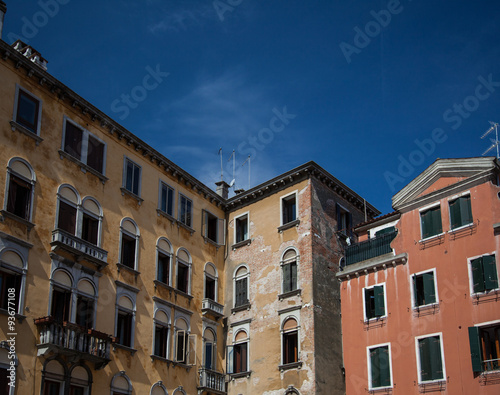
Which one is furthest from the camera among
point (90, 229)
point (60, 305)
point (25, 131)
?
point (90, 229)

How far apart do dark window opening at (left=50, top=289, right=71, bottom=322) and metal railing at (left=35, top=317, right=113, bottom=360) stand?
2.88ft

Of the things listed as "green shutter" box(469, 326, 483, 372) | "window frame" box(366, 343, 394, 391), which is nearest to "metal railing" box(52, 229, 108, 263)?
"window frame" box(366, 343, 394, 391)

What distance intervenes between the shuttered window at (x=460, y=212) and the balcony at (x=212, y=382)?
49.3ft

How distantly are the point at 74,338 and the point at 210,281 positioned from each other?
12.0 metres

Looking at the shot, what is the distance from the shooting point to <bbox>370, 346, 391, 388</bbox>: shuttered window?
30.3 m

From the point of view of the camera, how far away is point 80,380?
28.5m

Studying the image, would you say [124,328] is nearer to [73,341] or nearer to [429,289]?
[73,341]

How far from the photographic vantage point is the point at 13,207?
28.0 m

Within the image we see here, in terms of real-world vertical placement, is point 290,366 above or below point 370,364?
above

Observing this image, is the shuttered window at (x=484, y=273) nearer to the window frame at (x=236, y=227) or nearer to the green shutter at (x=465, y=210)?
the green shutter at (x=465, y=210)

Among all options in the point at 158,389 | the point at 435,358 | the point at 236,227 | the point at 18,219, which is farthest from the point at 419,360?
the point at 18,219

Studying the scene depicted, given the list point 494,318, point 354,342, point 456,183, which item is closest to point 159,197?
point 354,342

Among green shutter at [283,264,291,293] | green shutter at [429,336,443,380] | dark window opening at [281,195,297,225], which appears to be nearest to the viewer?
green shutter at [429,336,443,380]

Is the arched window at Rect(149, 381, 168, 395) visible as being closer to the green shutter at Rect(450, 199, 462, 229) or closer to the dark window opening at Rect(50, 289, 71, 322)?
the dark window opening at Rect(50, 289, 71, 322)
